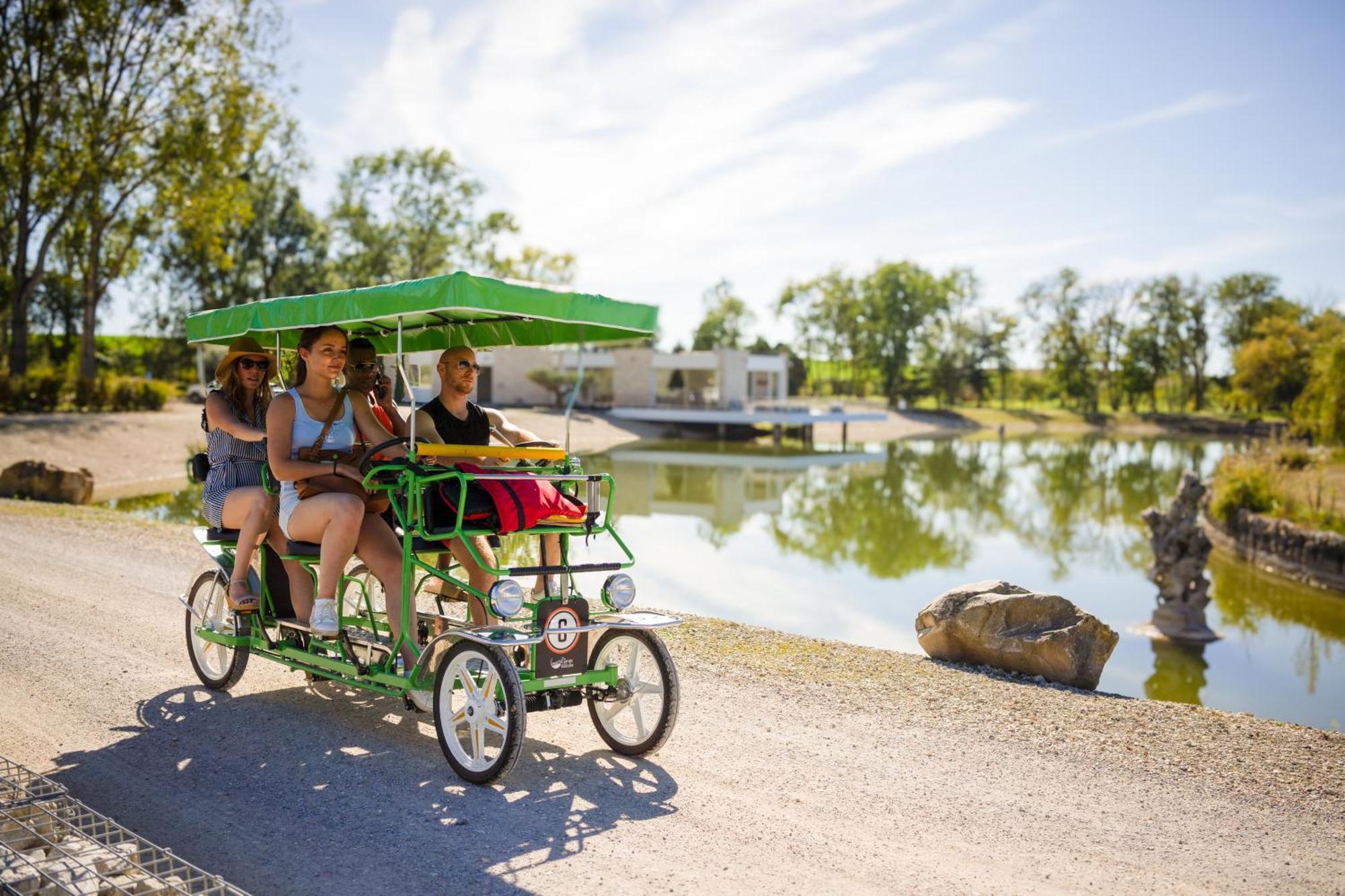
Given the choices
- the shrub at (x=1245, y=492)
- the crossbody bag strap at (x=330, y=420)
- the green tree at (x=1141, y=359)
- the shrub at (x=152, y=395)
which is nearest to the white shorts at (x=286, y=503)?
the crossbody bag strap at (x=330, y=420)

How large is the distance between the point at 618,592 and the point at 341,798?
1415mm

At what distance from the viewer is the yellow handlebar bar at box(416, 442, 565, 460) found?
4734 millimetres

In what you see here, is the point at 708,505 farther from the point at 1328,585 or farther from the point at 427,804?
the point at 427,804

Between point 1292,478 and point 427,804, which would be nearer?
point 427,804

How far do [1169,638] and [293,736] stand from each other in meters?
10.5

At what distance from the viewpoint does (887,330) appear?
7256 cm

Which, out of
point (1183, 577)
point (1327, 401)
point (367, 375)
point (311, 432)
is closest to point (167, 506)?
point (367, 375)

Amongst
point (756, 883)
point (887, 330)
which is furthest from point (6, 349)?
point (887, 330)

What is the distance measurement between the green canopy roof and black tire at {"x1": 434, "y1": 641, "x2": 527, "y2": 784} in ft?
4.78

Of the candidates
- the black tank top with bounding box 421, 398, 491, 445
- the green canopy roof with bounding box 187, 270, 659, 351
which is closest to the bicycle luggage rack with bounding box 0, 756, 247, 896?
the green canopy roof with bounding box 187, 270, 659, 351

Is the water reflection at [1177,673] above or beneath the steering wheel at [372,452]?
beneath

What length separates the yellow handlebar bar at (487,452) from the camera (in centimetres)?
A: 473

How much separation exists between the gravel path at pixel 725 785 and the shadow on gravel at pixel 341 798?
0.01 metres

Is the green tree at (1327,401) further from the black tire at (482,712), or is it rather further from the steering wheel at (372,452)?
the black tire at (482,712)
